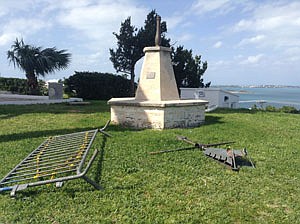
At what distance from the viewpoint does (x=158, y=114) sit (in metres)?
7.08

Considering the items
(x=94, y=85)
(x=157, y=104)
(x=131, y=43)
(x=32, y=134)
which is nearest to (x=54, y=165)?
(x=32, y=134)

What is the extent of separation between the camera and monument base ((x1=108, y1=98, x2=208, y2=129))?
7.07m

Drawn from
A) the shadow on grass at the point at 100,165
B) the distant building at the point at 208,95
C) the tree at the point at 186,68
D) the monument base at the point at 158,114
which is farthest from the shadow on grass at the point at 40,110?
the tree at the point at 186,68

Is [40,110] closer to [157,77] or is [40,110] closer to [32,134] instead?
[32,134]

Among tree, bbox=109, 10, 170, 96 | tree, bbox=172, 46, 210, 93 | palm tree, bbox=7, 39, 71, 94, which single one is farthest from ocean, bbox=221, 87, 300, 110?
palm tree, bbox=7, 39, 71, 94

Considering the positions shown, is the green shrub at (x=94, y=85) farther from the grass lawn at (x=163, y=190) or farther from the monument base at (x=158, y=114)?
the grass lawn at (x=163, y=190)

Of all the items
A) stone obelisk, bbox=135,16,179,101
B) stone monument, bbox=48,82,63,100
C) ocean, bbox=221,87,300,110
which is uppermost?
stone obelisk, bbox=135,16,179,101

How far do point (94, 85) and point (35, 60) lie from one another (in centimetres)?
402

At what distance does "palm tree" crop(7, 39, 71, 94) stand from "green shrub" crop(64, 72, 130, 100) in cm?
139

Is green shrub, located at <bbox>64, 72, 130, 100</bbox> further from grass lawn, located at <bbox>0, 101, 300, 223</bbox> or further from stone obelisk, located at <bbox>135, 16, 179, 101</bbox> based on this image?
grass lawn, located at <bbox>0, 101, 300, 223</bbox>

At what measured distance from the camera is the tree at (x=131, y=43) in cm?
2038

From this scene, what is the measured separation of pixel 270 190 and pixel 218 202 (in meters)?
0.83

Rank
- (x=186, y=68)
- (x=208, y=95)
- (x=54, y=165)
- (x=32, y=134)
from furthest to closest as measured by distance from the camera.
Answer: (x=186, y=68)
(x=208, y=95)
(x=32, y=134)
(x=54, y=165)

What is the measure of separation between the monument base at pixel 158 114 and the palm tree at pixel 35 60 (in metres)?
11.3
